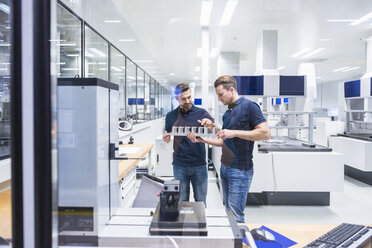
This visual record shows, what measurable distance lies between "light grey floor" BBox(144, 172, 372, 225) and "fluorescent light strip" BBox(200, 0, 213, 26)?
2764mm

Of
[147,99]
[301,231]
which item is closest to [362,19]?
[301,231]

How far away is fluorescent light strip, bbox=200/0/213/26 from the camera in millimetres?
3681

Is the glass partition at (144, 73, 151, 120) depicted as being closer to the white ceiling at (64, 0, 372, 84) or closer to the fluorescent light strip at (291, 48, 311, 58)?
the white ceiling at (64, 0, 372, 84)

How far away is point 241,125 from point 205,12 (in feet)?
9.10

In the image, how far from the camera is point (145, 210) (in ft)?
3.22

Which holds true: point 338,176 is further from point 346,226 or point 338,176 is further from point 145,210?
point 145,210

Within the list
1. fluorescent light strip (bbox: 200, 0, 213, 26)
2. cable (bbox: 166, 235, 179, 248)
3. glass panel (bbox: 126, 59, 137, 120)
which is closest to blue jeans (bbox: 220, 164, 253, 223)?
cable (bbox: 166, 235, 179, 248)

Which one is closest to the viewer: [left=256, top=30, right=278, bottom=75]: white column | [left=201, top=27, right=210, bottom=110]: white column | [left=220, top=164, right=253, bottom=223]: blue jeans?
[left=220, top=164, right=253, bottom=223]: blue jeans

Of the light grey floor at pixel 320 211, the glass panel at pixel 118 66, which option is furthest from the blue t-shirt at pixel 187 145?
the glass panel at pixel 118 66

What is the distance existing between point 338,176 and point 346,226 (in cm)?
236

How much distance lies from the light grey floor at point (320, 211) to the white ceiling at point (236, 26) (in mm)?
2766

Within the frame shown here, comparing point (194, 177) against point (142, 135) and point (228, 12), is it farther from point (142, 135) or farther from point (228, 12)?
point (142, 135)

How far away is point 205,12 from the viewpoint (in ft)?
13.2

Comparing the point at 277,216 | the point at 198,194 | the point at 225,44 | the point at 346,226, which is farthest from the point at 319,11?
the point at 346,226
